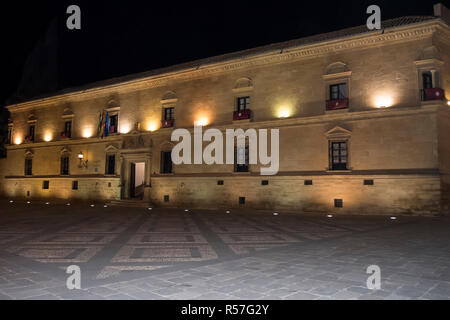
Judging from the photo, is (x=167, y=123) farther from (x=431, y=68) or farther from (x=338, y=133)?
(x=431, y=68)

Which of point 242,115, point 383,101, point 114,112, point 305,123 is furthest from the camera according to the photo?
point 114,112

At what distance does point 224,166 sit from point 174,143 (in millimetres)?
4384

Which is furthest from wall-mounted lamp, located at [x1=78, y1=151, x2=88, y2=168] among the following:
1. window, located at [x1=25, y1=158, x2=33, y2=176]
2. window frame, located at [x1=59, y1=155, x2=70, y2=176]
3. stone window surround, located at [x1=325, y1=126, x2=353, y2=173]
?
stone window surround, located at [x1=325, y1=126, x2=353, y2=173]

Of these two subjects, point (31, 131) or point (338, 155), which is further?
point (31, 131)

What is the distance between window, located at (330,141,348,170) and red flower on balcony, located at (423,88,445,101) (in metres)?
4.45

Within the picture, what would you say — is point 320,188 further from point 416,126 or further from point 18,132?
point 18,132

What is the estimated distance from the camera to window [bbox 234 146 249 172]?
21109 mm

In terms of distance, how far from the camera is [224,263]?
634 cm

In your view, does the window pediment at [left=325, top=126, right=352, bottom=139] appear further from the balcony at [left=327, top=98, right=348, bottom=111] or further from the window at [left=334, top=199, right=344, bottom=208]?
the window at [left=334, top=199, right=344, bottom=208]

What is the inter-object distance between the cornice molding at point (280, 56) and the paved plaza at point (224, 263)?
1088 cm

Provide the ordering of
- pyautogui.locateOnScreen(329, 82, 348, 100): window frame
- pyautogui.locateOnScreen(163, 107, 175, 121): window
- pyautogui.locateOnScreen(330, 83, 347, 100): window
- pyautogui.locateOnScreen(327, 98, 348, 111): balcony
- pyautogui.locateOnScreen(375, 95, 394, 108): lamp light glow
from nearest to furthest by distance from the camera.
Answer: pyautogui.locateOnScreen(375, 95, 394, 108): lamp light glow < pyautogui.locateOnScreen(327, 98, 348, 111): balcony < pyautogui.locateOnScreen(329, 82, 348, 100): window frame < pyautogui.locateOnScreen(330, 83, 347, 100): window < pyautogui.locateOnScreen(163, 107, 175, 121): window

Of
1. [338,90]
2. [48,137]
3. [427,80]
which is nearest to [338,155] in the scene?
[338,90]

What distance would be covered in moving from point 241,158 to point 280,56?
6761mm

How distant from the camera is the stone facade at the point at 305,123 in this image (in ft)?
54.0
